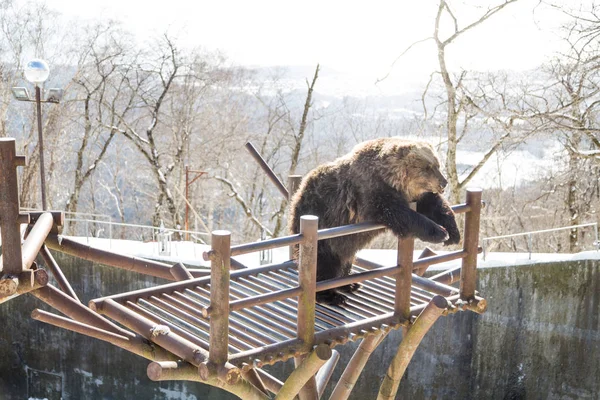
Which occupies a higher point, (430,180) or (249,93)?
(249,93)

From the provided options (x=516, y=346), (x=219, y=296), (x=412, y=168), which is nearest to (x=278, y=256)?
(x=516, y=346)

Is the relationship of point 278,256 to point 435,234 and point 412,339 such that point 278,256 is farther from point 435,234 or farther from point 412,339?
point 435,234

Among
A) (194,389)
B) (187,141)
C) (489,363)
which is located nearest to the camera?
(489,363)

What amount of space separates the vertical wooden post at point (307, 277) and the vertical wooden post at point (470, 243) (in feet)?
3.82

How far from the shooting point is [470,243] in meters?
4.08

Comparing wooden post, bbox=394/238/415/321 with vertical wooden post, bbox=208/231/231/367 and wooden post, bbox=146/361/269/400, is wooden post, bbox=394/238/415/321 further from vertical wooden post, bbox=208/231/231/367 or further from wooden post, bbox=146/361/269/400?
vertical wooden post, bbox=208/231/231/367

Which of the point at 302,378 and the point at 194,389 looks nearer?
the point at 302,378

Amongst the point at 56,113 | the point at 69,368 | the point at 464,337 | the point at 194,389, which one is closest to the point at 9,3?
the point at 56,113

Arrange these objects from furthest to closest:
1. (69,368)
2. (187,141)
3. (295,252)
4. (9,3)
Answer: (187,141) < (9,3) < (69,368) < (295,252)

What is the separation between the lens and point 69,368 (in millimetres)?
10258

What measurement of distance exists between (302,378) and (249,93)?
65.2 feet

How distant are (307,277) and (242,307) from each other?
37cm

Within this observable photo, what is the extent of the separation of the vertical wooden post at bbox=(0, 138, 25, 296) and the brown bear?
1.73m

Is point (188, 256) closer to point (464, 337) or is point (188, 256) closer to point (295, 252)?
point (464, 337)
